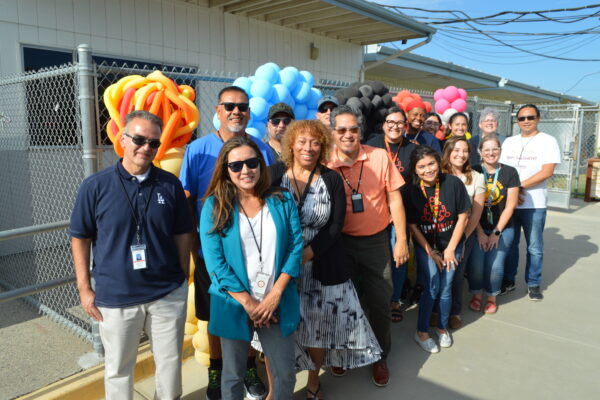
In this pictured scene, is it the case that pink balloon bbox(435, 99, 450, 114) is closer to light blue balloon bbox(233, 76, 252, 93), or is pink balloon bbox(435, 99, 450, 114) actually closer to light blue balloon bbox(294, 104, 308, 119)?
light blue balloon bbox(294, 104, 308, 119)

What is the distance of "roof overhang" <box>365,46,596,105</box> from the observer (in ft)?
47.3

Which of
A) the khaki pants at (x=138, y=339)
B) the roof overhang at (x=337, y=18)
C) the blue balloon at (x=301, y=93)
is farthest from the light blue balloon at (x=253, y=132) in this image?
the roof overhang at (x=337, y=18)

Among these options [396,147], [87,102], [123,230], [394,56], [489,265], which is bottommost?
[489,265]

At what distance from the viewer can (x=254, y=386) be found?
2990 mm

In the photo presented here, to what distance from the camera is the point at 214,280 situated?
92.3 inches

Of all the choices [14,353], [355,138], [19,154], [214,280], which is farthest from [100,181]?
[19,154]

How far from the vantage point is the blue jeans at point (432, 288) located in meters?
3.62

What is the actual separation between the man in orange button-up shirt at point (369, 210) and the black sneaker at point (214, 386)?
1.12m

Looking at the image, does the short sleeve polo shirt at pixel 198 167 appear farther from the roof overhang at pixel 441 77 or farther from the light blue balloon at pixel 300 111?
the roof overhang at pixel 441 77

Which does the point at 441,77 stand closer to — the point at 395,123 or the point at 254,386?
the point at 395,123

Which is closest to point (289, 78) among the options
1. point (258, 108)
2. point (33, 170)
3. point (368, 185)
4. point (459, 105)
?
point (258, 108)

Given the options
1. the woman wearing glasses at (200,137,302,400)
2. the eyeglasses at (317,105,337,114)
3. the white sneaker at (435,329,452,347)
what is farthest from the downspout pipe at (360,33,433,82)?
the woman wearing glasses at (200,137,302,400)

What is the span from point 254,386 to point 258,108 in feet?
8.87

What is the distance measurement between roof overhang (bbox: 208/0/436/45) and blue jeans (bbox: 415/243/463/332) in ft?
19.9
